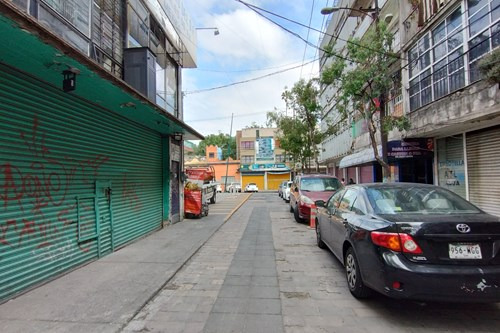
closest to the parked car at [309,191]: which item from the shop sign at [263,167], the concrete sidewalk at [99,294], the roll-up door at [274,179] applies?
the concrete sidewalk at [99,294]

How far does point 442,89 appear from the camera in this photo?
1064 cm

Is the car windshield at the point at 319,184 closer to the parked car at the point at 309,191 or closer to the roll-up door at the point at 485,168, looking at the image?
the parked car at the point at 309,191

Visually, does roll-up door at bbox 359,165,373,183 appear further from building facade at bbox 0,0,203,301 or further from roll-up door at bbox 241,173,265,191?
roll-up door at bbox 241,173,265,191

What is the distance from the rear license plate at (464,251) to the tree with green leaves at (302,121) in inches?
853

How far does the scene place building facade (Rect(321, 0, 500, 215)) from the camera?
8.75 meters

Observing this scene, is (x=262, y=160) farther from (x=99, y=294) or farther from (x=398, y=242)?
(x=398, y=242)

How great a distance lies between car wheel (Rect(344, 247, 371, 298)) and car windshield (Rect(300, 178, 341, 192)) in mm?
8083

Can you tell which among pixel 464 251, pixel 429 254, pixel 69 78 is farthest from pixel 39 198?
pixel 464 251

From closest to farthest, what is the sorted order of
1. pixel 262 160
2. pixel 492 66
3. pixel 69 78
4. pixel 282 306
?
pixel 282 306, pixel 69 78, pixel 492 66, pixel 262 160

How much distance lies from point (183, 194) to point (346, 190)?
858 cm

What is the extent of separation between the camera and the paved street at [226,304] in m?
3.82

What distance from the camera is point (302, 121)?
2772 centimetres

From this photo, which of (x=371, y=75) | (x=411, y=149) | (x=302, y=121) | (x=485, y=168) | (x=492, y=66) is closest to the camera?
(x=492, y=66)

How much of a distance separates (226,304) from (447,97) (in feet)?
30.1
